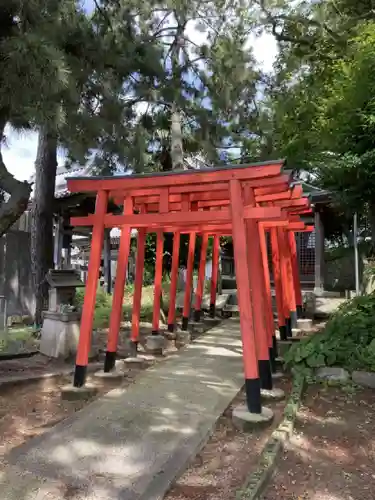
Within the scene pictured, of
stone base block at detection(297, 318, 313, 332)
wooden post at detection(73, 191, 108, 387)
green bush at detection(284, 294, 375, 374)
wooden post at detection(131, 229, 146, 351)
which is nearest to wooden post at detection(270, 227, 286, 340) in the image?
green bush at detection(284, 294, 375, 374)

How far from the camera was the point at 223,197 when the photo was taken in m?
6.38

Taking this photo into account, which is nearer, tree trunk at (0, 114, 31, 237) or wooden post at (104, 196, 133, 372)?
tree trunk at (0, 114, 31, 237)

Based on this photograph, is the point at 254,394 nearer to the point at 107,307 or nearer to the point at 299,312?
the point at 107,307

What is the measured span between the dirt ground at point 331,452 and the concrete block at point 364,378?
0.54ft

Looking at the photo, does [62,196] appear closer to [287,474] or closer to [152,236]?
[152,236]

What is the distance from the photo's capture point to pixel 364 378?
5.39m

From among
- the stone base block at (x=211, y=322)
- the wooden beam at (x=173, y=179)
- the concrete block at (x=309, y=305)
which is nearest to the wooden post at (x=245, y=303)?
the wooden beam at (x=173, y=179)

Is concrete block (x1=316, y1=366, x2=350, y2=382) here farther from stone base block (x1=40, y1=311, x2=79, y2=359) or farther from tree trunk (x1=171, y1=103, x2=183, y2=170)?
tree trunk (x1=171, y1=103, x2=183, y2=170)

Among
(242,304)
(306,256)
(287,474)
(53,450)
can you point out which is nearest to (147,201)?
(242,304)

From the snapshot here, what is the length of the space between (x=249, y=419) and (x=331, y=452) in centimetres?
80

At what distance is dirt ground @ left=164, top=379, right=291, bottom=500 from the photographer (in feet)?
10.0

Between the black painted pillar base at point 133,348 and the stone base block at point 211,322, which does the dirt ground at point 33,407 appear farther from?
the stone base block at point 211,322

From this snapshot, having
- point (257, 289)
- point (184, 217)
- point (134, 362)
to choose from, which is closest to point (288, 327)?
point (134, 362)

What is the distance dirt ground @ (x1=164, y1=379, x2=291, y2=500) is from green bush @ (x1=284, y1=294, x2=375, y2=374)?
1528 mm
